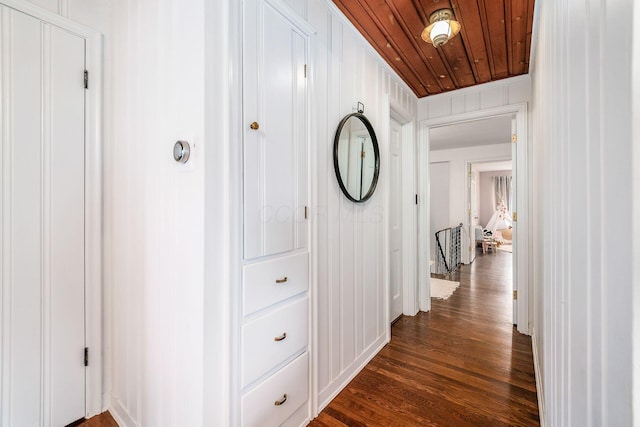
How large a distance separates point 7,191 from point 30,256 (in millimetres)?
335

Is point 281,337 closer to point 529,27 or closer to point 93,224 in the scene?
point 93,224

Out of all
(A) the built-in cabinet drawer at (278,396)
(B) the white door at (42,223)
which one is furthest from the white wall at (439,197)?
(B) the white door at (42,223)

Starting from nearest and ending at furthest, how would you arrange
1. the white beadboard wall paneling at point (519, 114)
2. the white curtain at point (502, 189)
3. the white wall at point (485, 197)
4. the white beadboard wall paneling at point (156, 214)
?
1. the white beadboard wall paneling at point (156, 214)
2. the white beadboard wall paneling at point (519, 114)
3. the white curtain at point (502, 189)
4. the white wall at point (485, 197)

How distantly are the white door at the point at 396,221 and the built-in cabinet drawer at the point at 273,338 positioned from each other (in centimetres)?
156

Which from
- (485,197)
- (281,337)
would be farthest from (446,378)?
(485,197)

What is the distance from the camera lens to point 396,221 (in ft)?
9.18

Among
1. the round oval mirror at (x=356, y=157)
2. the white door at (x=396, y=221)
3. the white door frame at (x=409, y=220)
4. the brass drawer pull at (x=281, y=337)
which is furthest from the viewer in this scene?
the white door frame at (x=409, y=220)

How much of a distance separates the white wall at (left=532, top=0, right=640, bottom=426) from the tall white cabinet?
40.0 inches

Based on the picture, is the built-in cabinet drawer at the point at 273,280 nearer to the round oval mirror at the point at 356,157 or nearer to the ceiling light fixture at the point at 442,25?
the round oval mirror at the point at 356,157

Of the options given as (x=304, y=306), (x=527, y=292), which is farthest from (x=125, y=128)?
(x=527, y=292)

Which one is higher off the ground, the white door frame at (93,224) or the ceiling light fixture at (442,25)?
the ceiling light fixture at (442,25)

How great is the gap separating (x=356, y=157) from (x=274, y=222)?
944 mm

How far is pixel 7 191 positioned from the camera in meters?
1.26

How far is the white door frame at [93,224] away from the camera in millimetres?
1513
